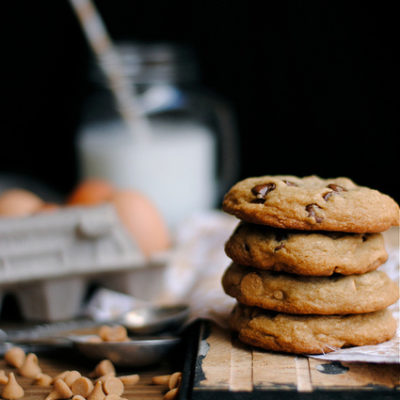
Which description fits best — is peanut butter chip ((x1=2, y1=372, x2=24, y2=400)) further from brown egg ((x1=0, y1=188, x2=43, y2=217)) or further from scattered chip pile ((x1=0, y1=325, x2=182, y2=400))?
brown egg ((x1=0, y1=188, x2=43, y2=217))

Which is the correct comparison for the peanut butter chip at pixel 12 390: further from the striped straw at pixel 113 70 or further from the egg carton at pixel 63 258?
the striped straw at pixel 113 70

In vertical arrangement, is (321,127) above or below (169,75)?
below

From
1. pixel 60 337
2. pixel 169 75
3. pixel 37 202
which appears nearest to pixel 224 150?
pixel 169 75

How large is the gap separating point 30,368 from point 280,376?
1.51 feet

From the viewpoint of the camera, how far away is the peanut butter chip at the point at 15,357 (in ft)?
3.73

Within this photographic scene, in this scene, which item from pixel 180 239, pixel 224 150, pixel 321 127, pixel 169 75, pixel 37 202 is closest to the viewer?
pixel 37 202

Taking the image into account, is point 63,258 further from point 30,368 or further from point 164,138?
point 164,138

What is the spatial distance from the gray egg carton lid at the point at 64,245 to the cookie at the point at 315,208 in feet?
1.59

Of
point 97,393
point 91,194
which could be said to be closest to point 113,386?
point 97,393

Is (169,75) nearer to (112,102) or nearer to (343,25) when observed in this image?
(112,102)

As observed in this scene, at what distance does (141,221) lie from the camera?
5.26 feet

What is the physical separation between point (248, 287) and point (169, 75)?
1356 mm

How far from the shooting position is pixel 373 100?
249 centimetres

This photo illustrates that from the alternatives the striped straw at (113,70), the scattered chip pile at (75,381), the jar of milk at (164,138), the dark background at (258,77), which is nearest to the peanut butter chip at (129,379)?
the scattered chip pile at (75,381)
